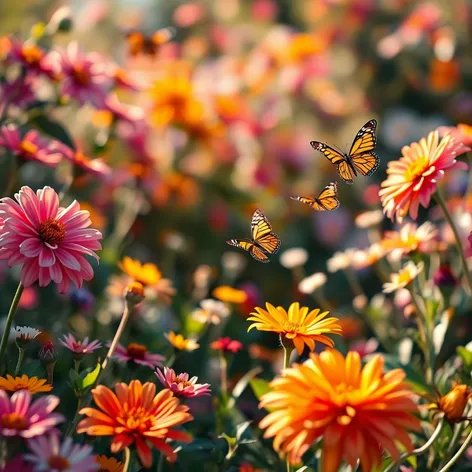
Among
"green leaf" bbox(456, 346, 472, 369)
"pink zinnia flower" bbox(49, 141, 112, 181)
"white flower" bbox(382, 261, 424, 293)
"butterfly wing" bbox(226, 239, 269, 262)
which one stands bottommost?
"green leaf" bbox(456, 346, 472, 369)

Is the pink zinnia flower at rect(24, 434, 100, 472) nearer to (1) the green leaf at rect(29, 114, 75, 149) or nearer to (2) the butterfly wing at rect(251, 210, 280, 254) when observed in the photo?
(2) the butterfly wing at rect(251, 210, 280, 254)

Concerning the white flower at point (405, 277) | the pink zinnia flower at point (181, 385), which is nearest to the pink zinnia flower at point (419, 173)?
the white flower at point (405, 277)

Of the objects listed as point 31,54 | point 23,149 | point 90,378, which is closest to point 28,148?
point 23,149

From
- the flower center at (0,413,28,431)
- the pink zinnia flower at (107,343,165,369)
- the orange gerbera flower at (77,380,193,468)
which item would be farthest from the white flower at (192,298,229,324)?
the flower center at (0,413,28,431)

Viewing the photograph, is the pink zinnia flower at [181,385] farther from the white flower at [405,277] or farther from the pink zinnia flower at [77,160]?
the pink zinnia flower at [77,160]

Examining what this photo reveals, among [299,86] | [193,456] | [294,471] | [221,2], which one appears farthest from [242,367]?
[221,2]

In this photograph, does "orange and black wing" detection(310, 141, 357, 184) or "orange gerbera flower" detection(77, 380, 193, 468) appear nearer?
"orange gerbera flower" detection(77, 380, 193, 468)
